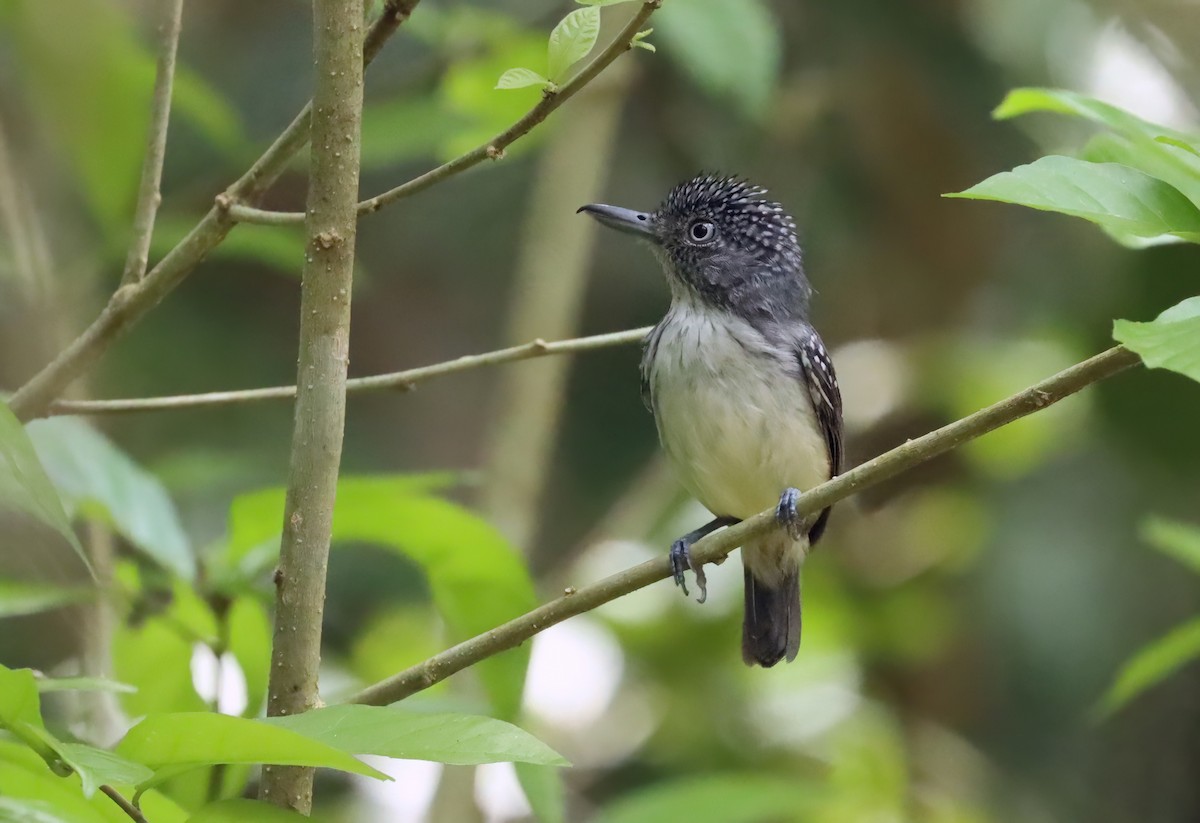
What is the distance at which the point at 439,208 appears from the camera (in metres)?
5.21

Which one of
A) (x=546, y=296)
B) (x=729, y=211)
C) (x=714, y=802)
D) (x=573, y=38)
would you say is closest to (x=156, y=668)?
(x=573, y=38)

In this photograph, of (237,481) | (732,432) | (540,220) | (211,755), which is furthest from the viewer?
(540,220)

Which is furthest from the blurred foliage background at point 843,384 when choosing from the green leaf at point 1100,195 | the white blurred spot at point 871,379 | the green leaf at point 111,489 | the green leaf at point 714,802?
the green leaf at point 1100,195

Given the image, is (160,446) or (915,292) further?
(915,292)

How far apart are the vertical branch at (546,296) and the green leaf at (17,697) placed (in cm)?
286

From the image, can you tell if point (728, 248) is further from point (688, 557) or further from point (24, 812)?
point (24, 812)

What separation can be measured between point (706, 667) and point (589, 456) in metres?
0.98

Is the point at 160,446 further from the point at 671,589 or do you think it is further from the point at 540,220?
the point at 671,589

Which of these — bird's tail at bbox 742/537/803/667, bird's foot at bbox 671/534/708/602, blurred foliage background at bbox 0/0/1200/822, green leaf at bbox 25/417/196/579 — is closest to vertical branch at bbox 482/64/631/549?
blurred foliage background at bbox 0/0/1200/822

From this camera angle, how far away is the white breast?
3.60m

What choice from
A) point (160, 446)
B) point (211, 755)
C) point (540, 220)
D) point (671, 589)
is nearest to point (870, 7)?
point (540, 220)

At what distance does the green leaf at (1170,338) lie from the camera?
144cm

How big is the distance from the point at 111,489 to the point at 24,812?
4.37 ft

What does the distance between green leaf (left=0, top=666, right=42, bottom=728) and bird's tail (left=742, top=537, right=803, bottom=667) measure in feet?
8.65
